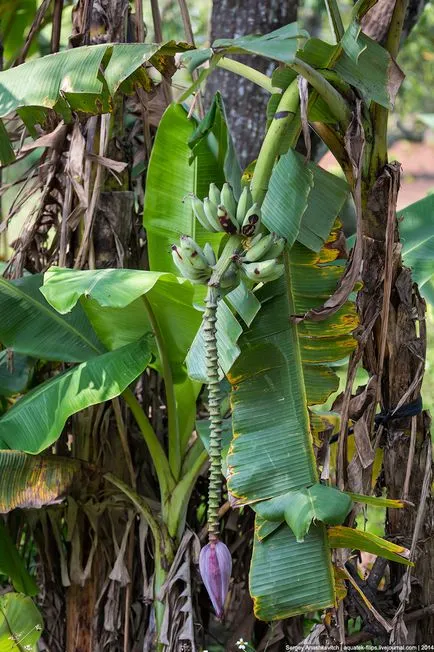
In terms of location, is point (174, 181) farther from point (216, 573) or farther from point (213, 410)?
point (216, 573)

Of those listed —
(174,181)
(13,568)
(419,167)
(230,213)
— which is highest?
(419,167)

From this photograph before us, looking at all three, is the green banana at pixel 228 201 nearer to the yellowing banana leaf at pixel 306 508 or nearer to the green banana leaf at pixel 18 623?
the yellowing banana leaf at pixel 306 508

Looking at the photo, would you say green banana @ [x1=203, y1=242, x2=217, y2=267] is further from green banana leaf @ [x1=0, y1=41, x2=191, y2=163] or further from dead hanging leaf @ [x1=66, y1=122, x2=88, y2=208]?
dead hanging leaf @ [x1=66, y1=122, x2=88, y2=208]

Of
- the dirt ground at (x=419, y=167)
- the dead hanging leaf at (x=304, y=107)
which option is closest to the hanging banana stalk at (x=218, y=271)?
the dead hanging leaf at (x=304, y=107)

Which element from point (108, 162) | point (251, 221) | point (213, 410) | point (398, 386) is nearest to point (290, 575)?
point (213, 410)

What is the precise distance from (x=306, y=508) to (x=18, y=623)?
1.02 m

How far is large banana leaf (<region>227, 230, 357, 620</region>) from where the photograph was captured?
5.33 feet

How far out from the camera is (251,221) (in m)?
1.52

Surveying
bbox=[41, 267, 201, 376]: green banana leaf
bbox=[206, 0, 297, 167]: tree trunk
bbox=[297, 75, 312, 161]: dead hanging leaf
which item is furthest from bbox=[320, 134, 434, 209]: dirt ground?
bbox=[297, 75, 312, 161]: dead hanging leaf

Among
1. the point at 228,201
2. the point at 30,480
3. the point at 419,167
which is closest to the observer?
the point at 228,201

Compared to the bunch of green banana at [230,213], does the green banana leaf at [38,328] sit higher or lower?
lower

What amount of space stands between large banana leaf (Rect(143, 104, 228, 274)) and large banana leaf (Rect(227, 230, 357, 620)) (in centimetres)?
37

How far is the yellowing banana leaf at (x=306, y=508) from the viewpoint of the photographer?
5.07 feet

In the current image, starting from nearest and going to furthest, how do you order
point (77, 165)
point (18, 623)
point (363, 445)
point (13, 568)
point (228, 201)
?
point (228, 201)
point (363, 445)
point (18, 623)
point (13, 568)
point (77, 165)
